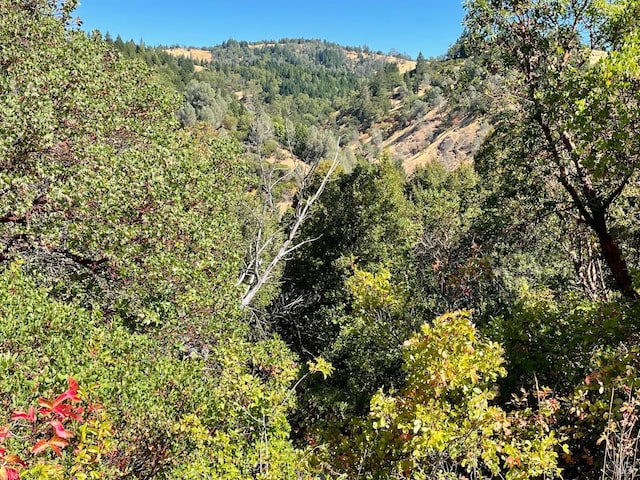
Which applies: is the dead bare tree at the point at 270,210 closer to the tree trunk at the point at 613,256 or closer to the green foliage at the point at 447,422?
the green foliage at the point at 447,422

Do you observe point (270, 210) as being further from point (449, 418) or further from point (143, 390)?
point (449, 418)

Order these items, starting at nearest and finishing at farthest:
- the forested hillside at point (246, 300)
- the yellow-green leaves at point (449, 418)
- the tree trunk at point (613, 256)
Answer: the yellow-green leaves at point (449, 418) → the forested hillside at point (246, 300) → the tree trunk at point (613, 256)

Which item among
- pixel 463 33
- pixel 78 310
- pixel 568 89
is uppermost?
pixel 463 33

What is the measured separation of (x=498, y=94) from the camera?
9.55 m

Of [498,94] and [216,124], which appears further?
[216,124]

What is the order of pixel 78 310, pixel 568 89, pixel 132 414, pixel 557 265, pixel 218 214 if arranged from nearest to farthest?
1. pixel 132 414
2. pixel 78 310
3. pixel 568 89
4. pixel 218 214
5. pixel 557 265

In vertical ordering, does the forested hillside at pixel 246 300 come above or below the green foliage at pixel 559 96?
below

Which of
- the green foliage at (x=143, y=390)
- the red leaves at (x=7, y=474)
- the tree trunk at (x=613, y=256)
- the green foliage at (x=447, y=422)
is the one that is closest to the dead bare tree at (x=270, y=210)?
the green foliage at (x=143, y=390)

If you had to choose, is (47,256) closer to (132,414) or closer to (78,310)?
(78,310)

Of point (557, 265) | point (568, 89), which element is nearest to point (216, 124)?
point (557, 265)

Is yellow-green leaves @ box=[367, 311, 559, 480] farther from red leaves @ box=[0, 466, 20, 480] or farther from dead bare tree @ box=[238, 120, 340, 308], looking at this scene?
dead bare tree @ box=[238, 120, 340, 308]

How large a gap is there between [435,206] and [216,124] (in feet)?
228

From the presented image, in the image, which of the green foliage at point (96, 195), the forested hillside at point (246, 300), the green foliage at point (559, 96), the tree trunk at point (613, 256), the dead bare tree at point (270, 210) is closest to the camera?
the forested hillside at point (246, 300)

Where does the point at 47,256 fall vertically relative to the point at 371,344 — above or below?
below
